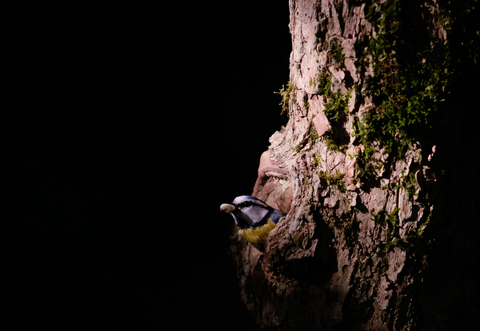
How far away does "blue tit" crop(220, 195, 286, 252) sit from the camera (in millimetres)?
1696

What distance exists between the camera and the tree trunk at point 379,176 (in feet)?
3.89

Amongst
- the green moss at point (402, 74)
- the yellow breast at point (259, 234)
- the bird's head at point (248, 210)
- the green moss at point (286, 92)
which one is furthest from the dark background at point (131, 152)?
the green moss at point (402, 74)

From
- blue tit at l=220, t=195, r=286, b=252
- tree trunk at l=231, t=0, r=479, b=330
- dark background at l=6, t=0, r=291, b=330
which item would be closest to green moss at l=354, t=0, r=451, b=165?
tree trunk at l=231, t=0, r=479, b=330

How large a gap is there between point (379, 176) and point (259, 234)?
684 mm

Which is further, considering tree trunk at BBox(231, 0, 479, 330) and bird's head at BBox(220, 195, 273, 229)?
bird's head at BBox(220, 195, 273, 229)

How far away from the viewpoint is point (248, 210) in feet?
5.83

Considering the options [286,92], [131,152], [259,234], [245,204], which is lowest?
[259,234]

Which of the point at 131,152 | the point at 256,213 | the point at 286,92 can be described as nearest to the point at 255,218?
the point at 256,213

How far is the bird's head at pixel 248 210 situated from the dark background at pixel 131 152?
0.59m

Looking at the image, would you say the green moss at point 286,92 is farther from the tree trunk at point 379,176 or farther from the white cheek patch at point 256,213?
the white cheek patch at point 256,213

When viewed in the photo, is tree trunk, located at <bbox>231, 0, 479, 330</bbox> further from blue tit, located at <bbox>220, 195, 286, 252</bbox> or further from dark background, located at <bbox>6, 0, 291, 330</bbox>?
dark background, located at <bbox>6, 0, 291, 330</bbox>

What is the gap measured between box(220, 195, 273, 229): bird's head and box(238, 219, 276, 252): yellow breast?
0.03m

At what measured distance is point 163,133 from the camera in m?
2.19

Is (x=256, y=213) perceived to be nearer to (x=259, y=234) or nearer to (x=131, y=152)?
(x=259, y=234)
